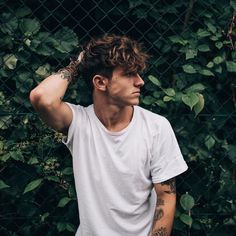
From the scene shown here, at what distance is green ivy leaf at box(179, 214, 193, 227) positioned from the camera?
143 inches

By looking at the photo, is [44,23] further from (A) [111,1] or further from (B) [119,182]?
(B) [119,182]

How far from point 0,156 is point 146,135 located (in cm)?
92

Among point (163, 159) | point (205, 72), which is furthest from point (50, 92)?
point (205, 72)

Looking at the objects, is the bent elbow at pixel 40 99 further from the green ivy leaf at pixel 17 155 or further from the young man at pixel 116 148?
the green ivy leaf at pixel 17 155

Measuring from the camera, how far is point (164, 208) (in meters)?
3.08

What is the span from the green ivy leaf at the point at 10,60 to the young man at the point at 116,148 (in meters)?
0.53

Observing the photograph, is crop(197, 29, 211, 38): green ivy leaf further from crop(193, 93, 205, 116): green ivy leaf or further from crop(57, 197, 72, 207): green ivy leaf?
crop(57, 197, 72, 207): green ivy leaf

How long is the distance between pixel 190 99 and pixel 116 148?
70 centimetres

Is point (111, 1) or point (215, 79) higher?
point (111, 1)

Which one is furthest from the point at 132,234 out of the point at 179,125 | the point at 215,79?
the point at 215,79

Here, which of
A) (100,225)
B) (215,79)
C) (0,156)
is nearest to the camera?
(100,225)

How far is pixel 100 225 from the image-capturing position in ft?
9.89

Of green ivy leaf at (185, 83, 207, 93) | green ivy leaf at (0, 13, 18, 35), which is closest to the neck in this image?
green ivy leaf at (185, 83, 207, 93)

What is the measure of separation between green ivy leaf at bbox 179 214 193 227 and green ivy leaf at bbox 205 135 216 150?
41cm
